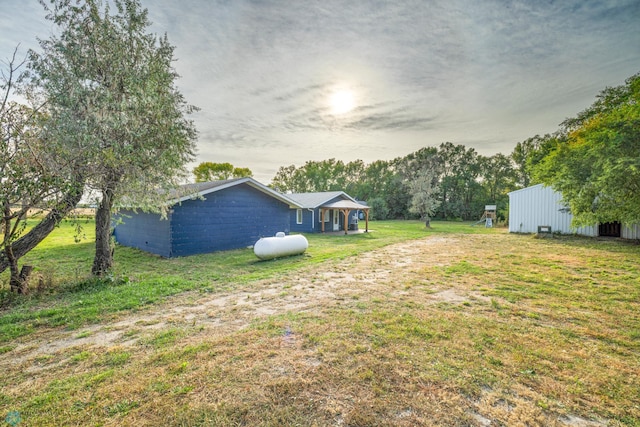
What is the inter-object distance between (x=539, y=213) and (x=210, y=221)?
740 inches

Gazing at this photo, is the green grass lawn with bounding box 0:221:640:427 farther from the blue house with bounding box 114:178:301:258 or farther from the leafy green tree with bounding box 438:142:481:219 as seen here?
the leafy green tree with bounding box 438:142:481:219

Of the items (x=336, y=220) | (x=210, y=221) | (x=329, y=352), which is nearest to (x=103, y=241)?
(x=210, y=221)

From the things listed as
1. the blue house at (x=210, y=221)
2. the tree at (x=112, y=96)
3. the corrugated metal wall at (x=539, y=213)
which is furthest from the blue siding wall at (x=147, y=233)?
the corrugated metal wall at (x=539, y=213)

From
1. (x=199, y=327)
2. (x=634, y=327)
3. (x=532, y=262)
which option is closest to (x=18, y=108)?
(x=199, y=327)

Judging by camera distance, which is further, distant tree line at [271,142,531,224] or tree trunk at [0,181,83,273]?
distant tree line at [271,142,531,224]

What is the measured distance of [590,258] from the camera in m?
8.60

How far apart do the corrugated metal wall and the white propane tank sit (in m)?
14.6

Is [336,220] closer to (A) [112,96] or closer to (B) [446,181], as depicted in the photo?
(A) [112,96]

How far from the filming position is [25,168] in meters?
3.82

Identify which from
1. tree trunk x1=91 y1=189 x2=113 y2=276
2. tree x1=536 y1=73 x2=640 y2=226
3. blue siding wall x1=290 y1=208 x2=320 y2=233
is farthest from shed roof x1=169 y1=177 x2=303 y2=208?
tree x1=536 y1=73 x2=640 y2=226

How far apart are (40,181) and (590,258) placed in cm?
1417

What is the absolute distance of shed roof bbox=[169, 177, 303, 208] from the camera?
8.19m

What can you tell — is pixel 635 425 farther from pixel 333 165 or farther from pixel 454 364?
pixel 333 165

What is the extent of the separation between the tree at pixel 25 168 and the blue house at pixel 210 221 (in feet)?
11.8
